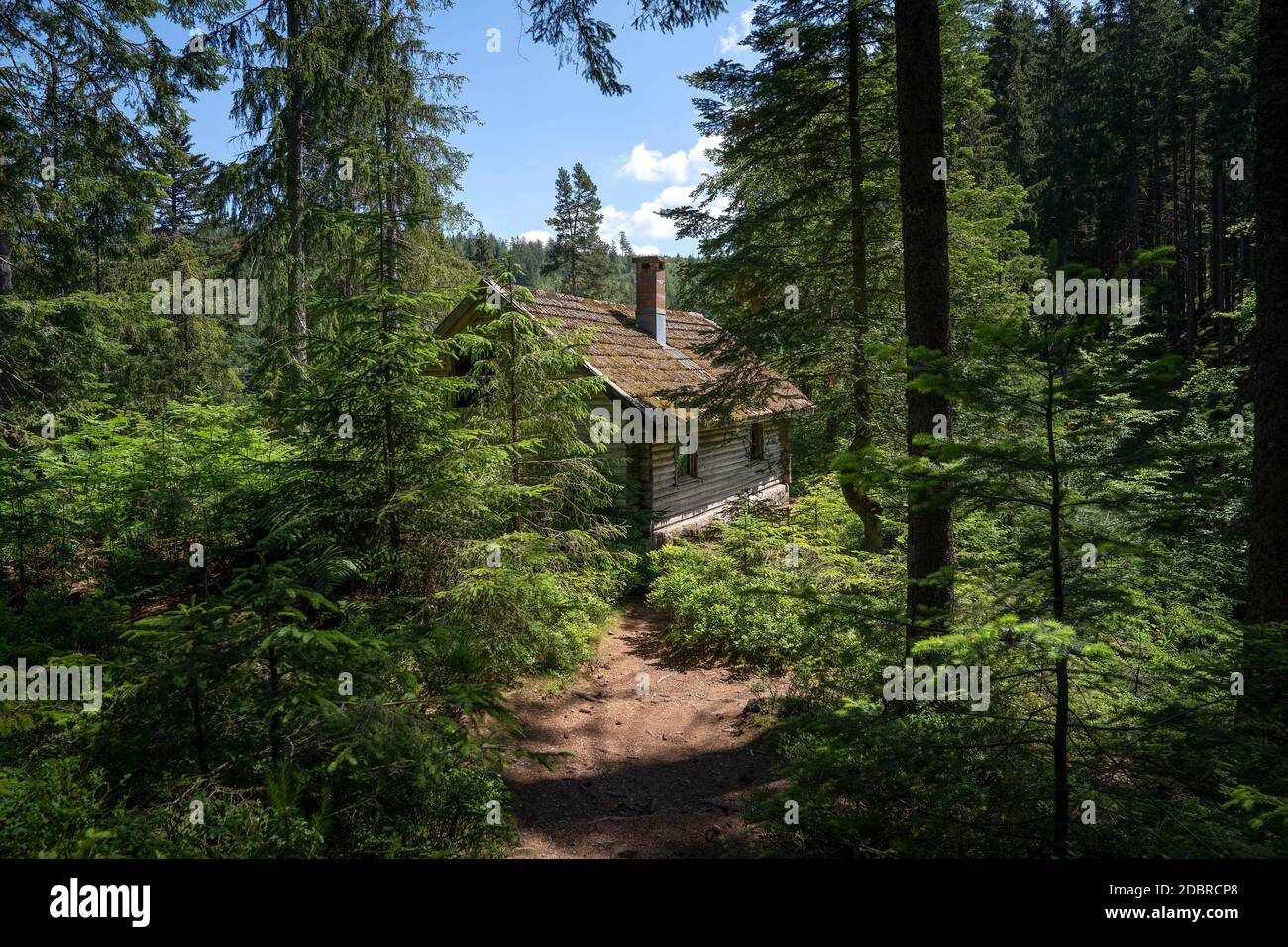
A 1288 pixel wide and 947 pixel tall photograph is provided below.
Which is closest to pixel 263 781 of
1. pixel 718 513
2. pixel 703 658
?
pixel 703 658

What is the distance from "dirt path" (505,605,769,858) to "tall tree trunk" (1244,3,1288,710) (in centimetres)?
473

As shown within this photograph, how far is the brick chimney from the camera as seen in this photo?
793 inches

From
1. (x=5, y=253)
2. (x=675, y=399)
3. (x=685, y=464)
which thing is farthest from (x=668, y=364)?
(x=5, y=253)

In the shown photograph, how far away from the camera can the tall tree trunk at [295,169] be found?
46.3 ft

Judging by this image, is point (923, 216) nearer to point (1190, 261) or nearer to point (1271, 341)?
point (1271, 341)

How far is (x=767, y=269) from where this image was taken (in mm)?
11516

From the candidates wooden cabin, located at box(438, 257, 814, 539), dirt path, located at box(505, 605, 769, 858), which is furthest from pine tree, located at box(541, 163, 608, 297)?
dirt path, located at box(505, 605, 769, 858)

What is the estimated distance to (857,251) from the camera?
11.6 metres

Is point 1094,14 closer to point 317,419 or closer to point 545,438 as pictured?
point 545,438

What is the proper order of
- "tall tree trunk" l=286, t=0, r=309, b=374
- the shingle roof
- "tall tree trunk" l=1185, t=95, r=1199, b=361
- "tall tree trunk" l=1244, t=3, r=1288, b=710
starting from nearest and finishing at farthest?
"tall tree trunk" l=1244, t=3, r=1288, b=710, the shingle roof, "tall tree trunk" l=286, t=0, r=309, b=374, "tall tree trunk" l=1185, t=95, r=1199, b=361

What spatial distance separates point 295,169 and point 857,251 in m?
12.6

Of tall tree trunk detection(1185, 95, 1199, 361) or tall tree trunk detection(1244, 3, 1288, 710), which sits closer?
tall tree trunk detection(1244, 3, 1288, 710)

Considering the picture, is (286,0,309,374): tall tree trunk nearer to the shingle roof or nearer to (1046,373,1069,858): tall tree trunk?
the shingle roof
